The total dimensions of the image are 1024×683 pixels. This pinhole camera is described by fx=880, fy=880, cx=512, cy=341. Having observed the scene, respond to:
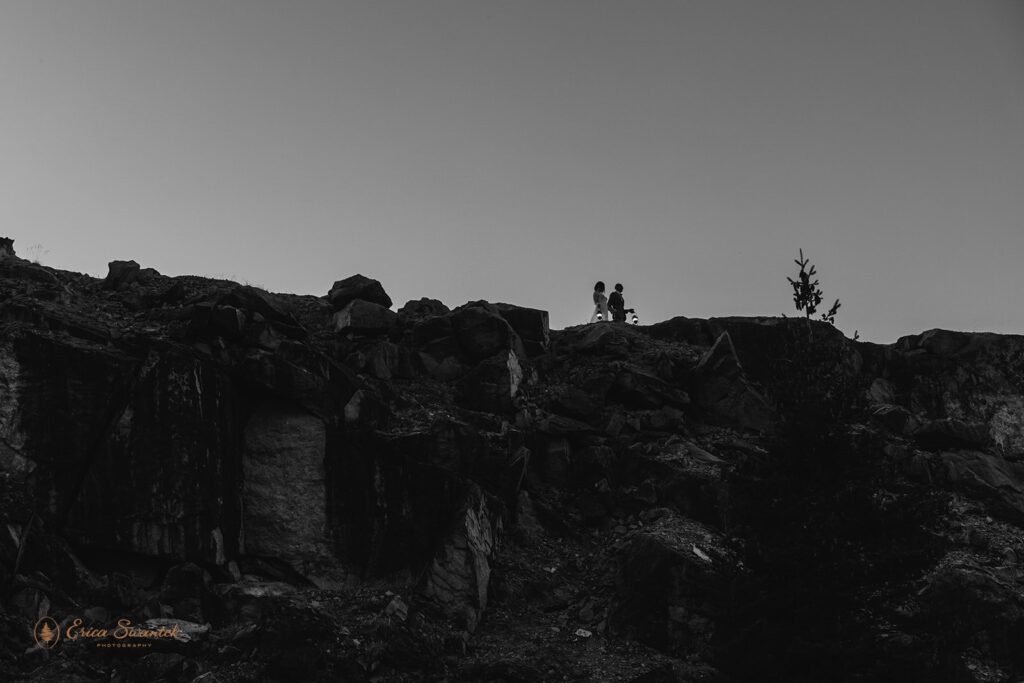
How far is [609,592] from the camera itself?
2084 centimetres

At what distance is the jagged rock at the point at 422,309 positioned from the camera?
1167 inches

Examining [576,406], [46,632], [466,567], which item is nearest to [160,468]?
[46,632]

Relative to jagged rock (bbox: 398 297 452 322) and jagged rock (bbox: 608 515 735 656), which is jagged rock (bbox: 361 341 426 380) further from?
jagged rock (bbox: 608 515 735 656)

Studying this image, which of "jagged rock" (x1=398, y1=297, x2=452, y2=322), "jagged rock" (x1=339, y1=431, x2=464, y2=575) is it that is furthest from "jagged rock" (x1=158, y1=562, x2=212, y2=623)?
"jagged rock" (x1=398, y1=297, x2=452, y2=322)

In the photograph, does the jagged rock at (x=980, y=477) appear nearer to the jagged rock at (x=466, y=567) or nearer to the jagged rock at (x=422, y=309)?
the jagged rock at (x=466, y=567)

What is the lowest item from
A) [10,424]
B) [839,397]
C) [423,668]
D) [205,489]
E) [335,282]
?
[423,668]

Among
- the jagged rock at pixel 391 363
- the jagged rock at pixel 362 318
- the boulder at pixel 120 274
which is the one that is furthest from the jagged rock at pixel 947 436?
the boulder at pixel 120 274

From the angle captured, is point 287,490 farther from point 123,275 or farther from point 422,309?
point 422,309

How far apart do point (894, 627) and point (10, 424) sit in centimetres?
1868

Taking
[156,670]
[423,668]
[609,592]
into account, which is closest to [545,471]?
[609,592]

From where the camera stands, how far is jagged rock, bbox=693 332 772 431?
90.6 ft

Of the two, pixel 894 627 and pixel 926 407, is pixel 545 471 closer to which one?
pixel 894 627

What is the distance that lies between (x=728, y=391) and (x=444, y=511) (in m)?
11.2

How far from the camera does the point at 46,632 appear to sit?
16188 millimetres
